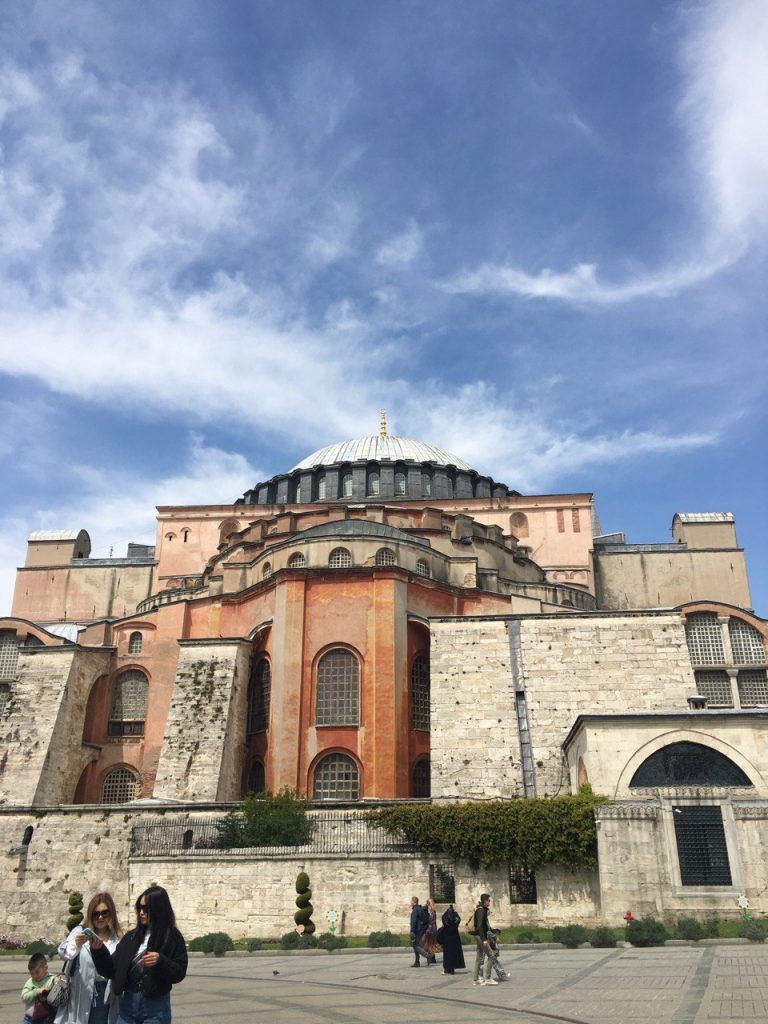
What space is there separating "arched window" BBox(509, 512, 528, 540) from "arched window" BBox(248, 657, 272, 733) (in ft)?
59.3

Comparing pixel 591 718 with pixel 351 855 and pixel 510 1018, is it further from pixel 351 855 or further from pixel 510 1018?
pixel 510 1018

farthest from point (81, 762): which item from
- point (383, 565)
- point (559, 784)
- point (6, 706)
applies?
point (559, 784)

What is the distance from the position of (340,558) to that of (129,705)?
379 inches

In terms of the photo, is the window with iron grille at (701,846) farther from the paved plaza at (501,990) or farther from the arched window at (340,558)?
the arched window at (340,558)

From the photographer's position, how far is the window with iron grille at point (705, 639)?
33.8 metres

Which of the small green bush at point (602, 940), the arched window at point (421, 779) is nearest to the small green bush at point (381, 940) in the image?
the small green bush at point (602, 940)

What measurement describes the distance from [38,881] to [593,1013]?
1965 centimetres

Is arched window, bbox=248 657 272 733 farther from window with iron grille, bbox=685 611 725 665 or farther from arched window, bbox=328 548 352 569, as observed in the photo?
window with iron grille, bbox=685 611 725 665

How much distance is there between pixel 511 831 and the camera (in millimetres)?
21422

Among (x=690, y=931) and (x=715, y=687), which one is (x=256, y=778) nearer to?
(x=690, y=931)

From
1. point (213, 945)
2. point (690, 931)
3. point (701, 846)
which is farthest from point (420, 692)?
point (690, 931)

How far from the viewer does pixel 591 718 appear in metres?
22.3

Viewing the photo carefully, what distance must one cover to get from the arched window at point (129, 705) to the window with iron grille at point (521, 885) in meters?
16.4

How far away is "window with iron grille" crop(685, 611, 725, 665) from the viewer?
3375 centimetres
